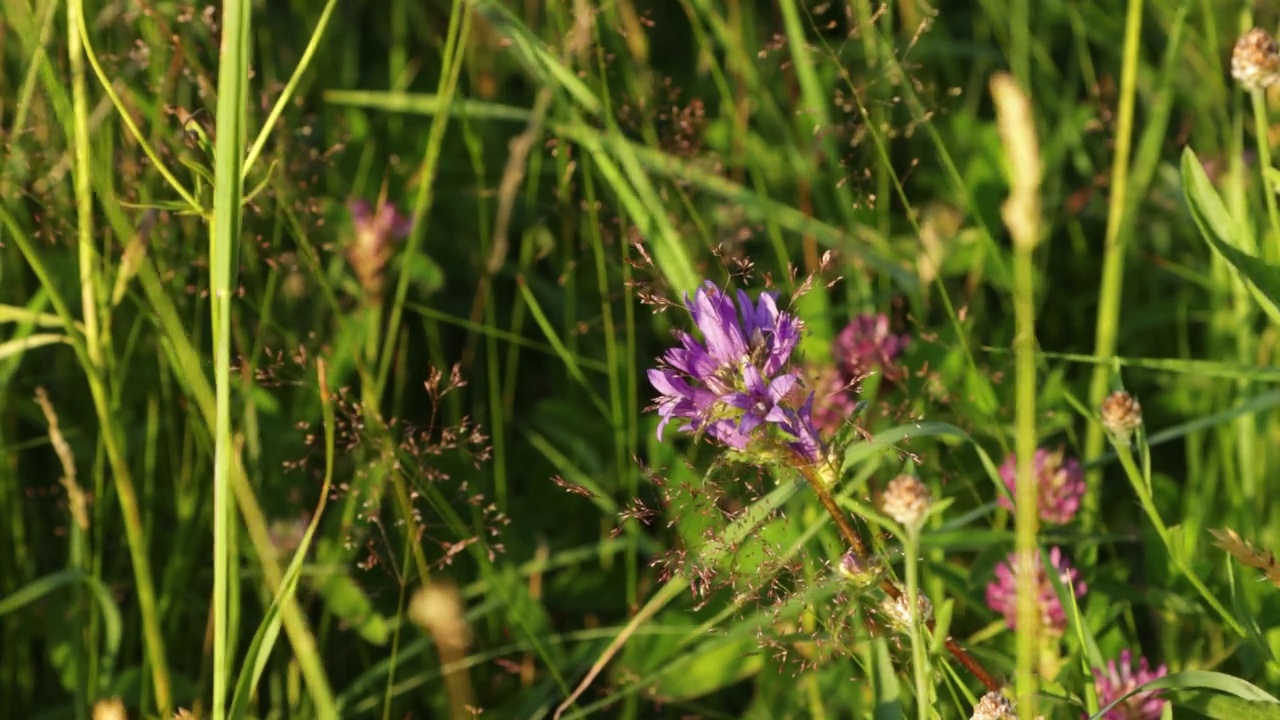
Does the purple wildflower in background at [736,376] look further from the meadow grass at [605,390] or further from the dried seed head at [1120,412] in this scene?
the dried seed head at [1120,412]

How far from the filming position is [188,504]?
170 cm

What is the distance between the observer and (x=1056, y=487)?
155 cm

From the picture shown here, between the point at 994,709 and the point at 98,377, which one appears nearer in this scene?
the point at 994,709

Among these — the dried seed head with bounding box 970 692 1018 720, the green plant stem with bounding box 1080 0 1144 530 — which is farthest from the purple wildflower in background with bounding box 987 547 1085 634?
the dried seed head with bounding box 970 692 1018 720

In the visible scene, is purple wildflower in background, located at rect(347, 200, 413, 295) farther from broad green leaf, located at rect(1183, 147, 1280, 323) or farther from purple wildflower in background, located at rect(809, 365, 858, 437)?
broad green leaf, located at rect(1183, 147, 1280, 323)

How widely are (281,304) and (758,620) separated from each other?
0.98m

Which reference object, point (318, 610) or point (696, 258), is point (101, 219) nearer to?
point (318, 610)

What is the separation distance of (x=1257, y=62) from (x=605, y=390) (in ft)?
3.31

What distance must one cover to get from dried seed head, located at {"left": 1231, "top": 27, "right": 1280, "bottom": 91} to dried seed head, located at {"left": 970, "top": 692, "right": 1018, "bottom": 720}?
734mm

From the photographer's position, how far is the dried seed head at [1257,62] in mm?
1374

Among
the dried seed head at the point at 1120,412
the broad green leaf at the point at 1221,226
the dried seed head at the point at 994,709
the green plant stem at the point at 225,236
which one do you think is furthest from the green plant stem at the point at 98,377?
the broad green leaf at the point at 1221,226

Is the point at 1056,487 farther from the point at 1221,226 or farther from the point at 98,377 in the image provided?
the point at 98,377

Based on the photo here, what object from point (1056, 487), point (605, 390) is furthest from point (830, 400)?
point (605, 390)

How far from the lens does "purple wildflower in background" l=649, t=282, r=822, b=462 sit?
107 cm
